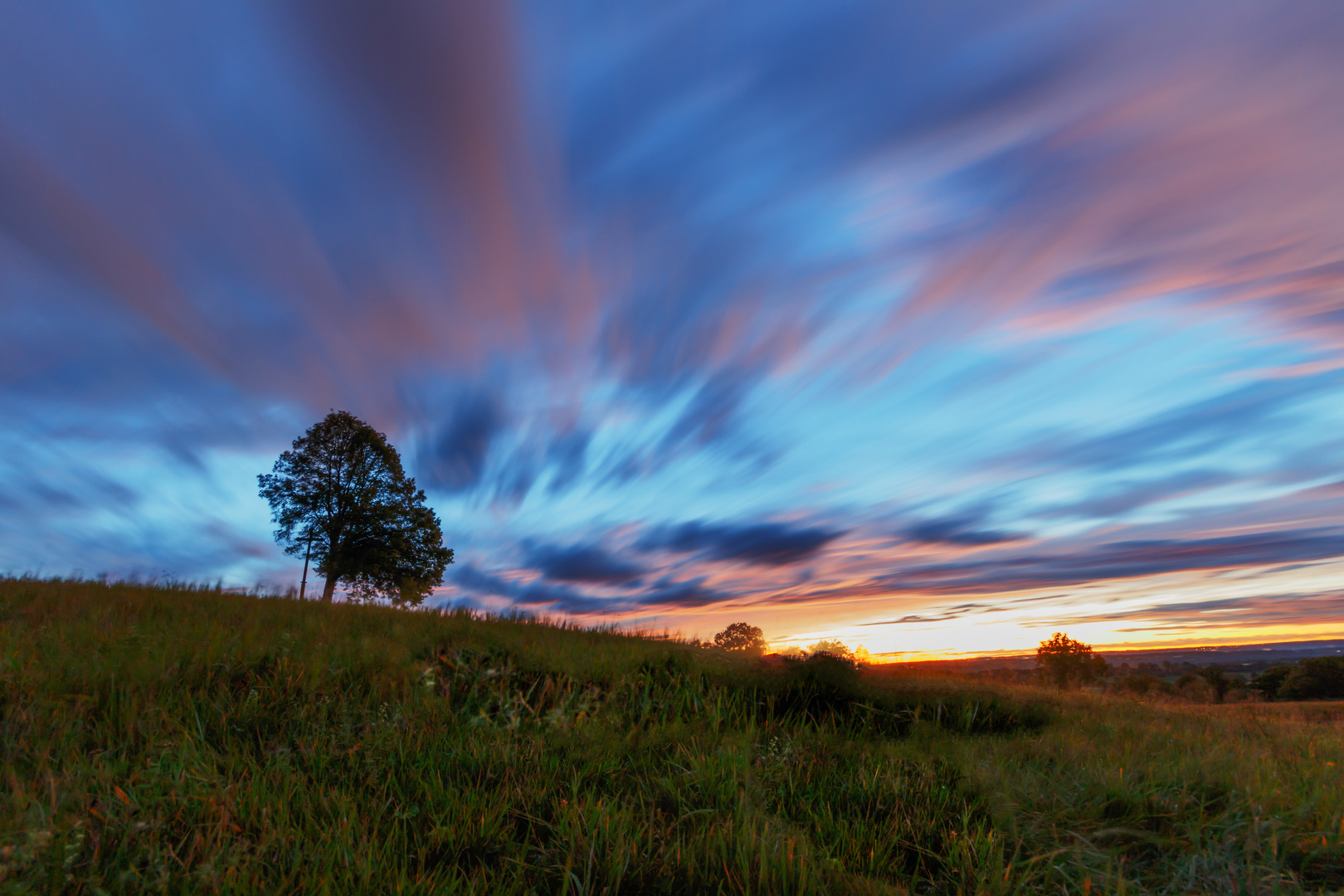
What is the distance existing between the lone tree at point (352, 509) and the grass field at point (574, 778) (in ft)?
88.2

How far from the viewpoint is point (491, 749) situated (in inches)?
171

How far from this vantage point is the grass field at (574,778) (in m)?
2.98

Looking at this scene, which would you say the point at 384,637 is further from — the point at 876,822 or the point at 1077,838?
the point at 1077,838

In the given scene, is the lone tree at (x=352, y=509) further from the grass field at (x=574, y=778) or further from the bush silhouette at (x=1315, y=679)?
the bush silhouette at (x=1315, y=679)

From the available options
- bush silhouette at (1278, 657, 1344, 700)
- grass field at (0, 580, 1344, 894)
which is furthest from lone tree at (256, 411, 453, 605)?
bush silhouette at (1278, 657, 1344, 700)

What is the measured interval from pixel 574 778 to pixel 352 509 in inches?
1285

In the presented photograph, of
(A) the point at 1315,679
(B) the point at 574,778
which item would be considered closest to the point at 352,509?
(B) the point at 574,778

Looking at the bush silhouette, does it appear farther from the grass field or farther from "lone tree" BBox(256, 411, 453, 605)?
"lone tree" BBox(256, 411, 453, 605)

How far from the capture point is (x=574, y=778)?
4.01 meters

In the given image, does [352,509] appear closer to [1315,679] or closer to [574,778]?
[574,778]

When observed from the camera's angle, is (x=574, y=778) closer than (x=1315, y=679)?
Yes

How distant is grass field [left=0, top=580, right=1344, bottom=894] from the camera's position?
117 inches

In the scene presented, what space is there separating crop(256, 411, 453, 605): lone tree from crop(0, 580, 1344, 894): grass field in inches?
1059

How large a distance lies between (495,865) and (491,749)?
1.27 m
